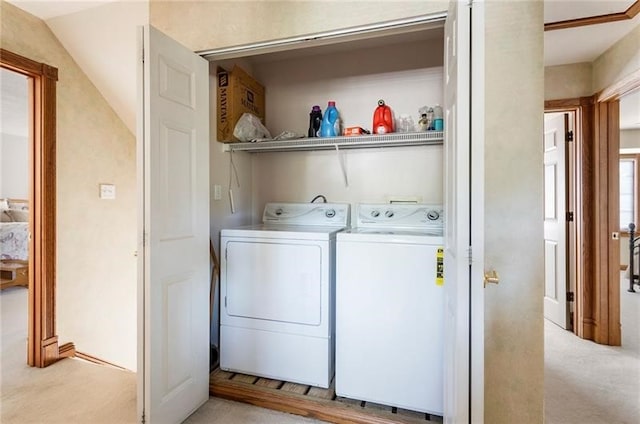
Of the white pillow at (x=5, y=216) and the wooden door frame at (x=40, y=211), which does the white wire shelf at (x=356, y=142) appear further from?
the white pillow at (x=5, y=216)

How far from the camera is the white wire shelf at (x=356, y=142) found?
1979 millimetres

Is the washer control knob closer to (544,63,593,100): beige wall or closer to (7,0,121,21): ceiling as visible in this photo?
(544,63,593,100): beige wall

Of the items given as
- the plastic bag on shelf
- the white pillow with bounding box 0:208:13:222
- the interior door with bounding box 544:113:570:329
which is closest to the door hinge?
the interior door with bounding box 544:113:570:329

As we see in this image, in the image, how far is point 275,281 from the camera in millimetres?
1933

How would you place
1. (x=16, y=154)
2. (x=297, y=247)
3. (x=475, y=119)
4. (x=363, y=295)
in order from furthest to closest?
(x=16, y=154), (x=297, y=247), (x=363, y=295), (x=475, y=119)

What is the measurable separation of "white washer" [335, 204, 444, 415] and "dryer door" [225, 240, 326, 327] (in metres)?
0.16

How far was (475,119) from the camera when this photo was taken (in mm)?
922

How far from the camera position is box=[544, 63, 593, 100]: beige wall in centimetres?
265

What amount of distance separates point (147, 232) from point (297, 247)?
0.80 metres

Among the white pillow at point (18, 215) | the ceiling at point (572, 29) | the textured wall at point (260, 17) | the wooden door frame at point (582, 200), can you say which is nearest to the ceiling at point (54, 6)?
the ceiling at point (572, 29)

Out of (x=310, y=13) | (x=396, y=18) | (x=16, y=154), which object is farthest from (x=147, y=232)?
(x=16, y=154)

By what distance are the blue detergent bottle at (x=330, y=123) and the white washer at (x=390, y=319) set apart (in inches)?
32.7

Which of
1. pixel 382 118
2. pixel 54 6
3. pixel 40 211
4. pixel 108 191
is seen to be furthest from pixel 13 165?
pixel 382 118

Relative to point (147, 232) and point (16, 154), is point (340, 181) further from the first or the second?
point (16, 154)
